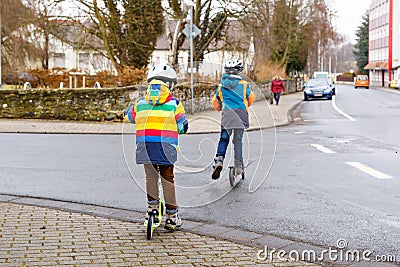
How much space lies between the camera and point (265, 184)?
9188 millimetres

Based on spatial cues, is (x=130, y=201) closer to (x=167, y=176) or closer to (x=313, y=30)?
(x=167, y=176)

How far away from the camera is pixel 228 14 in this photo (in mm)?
30266

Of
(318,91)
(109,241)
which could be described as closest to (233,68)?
(109,241)

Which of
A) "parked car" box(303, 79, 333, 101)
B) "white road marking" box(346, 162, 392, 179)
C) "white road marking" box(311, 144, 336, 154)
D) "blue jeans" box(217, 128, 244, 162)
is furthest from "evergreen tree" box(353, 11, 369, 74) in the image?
"blue jeans" box(217, 128, 244, 162)

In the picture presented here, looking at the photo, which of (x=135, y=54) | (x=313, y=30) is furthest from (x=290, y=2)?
(x=135, y=54)

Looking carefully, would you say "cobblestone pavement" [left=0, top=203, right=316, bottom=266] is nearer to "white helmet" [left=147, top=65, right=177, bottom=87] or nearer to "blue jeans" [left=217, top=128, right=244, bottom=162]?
"white helmet" [left=147, top=65, right=177, bottom=87]

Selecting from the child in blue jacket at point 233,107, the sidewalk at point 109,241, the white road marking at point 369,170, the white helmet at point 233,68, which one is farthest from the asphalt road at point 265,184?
the white helmet at point 233,68

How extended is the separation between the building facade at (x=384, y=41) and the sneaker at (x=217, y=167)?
275ft

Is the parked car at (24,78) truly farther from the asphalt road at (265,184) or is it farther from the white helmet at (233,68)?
the white helmet at (233,68)

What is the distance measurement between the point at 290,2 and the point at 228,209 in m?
47.0

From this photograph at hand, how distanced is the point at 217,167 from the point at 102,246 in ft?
10.6

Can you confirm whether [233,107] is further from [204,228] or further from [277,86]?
[277,86]

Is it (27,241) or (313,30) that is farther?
(313,30)

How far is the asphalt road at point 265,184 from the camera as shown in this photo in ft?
21.9
